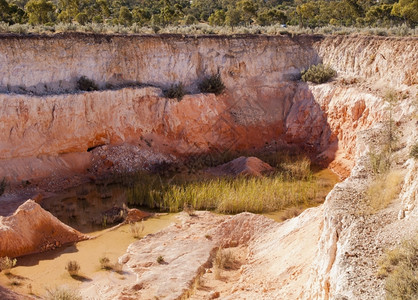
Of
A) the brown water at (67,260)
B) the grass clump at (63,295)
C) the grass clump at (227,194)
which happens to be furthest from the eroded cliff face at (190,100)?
the grass clump at (63,295)

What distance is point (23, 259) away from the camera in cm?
1384

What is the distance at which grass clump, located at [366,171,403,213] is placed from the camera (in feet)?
28.6

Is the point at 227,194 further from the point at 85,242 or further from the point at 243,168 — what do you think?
the point at 85,242

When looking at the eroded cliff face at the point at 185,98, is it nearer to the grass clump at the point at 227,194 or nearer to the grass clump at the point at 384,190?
the grass clump at the point at 227,194

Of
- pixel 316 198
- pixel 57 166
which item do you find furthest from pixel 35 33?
pixel 316 198

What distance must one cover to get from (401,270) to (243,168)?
1468 cm

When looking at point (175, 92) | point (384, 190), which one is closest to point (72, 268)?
point (384, 190)

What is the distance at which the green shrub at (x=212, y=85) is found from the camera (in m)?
25.2

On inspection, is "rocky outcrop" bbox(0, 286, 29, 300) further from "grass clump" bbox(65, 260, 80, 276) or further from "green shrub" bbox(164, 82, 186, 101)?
"green shrub" bbox(164, 82, 186, 101)

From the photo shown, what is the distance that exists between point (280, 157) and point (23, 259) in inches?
526

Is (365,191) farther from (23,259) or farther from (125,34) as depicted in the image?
(125,34)

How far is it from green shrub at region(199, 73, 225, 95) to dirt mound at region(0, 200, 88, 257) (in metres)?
12.1

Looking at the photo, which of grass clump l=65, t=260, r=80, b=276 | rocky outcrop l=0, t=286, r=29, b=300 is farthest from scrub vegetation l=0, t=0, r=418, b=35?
rocky outcrop l=0, t=286, r=29, b=300

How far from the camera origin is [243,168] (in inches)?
822
